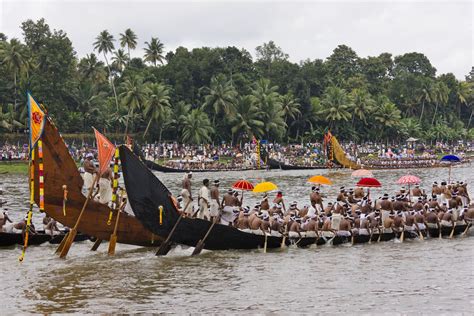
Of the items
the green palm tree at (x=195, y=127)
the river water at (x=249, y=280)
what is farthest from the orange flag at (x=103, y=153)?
the green palm tree at (x=195, y=127)

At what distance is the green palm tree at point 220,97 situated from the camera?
6856 centimetres

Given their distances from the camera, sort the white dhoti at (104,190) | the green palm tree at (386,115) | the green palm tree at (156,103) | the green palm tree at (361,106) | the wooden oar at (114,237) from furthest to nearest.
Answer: the green palm tree at (386,115)
the green palm tree at (361,106)
the green palm tree at (156,103)
the white dhoti at (104,190)
the wooden oar at (114,237)

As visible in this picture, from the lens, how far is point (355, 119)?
86.1 m

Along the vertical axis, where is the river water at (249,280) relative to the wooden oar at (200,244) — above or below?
below

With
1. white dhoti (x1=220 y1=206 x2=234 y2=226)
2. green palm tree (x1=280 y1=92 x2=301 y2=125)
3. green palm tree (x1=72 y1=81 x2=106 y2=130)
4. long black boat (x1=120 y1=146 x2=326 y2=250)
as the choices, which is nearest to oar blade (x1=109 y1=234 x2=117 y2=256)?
long black boat (x1=120 y1=146 x2=326 y2=250)

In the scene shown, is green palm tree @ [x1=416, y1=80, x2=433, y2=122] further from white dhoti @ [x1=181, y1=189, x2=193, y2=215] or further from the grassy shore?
white dhoti @ [x1=181, y1=189, x2=193, y2=215]

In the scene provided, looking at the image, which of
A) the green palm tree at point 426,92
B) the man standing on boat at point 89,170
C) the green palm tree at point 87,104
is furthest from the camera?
the green palm tree at point 426,92

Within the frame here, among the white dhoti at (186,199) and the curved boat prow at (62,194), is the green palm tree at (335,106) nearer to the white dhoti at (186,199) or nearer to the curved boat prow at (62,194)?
the white dhoti at (186,199)

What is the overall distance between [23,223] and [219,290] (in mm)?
7440

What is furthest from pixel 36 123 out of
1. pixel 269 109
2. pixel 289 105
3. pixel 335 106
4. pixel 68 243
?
pixel 335 106

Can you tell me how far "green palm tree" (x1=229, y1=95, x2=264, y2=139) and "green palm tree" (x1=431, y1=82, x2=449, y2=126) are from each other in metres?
36.5

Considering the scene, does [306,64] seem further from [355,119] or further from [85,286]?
[85,286]

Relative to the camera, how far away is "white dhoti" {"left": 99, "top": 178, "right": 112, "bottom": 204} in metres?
21.5

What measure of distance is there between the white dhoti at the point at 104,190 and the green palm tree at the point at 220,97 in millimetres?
46694
